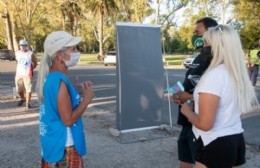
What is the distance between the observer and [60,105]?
8.81 feet

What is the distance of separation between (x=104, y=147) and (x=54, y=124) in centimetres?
369

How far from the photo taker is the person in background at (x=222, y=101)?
8.53ft

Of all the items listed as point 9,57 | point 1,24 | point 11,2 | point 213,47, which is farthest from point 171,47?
point 213,47

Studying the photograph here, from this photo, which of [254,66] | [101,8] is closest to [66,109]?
[254,66]

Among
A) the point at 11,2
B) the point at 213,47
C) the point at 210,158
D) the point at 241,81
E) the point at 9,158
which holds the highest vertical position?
the point at 11,2

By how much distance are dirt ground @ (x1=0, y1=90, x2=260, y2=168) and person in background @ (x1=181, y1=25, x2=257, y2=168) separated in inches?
108

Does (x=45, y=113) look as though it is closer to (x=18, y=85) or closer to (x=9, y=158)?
(x=9, y=158)

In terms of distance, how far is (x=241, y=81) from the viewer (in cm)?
266

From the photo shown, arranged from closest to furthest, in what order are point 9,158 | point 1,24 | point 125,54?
point 9,158, point 125,54, point 1,24

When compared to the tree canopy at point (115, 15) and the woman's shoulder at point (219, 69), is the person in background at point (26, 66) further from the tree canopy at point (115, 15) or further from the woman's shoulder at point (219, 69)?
the tree canopy at point (115, 15)

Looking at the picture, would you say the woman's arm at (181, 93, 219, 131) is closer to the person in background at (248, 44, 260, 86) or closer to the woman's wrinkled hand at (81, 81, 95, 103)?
the woman's wrinkled hand at (81, 81, 95, 103)

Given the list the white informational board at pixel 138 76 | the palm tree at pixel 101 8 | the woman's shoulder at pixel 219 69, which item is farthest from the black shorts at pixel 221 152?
the palm tree at pixel 101 8

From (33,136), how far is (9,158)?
4.49ft

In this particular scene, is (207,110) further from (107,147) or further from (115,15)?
(115,15)
